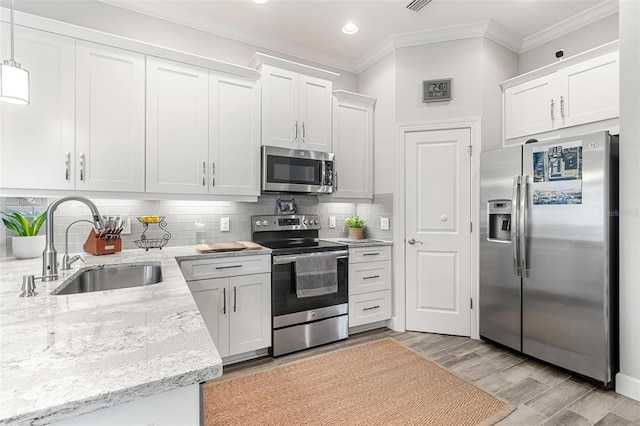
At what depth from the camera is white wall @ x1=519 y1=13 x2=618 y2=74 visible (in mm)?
A: 2742

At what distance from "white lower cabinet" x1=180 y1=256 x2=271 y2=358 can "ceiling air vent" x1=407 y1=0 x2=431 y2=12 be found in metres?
2.56

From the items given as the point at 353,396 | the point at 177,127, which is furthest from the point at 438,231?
the point at 177,127

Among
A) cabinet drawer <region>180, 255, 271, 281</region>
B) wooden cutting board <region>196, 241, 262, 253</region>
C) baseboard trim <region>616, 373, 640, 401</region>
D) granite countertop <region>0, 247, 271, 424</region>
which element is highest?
wooden cutting board <region>196, 241, 262, 253</region>

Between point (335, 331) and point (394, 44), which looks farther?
point (394, 44)

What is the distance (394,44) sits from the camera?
3.23 metres

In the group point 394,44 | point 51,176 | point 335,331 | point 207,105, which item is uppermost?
Answer: point 394,44

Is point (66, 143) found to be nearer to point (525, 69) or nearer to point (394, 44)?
point (394, 44)

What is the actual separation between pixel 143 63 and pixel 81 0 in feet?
2.67

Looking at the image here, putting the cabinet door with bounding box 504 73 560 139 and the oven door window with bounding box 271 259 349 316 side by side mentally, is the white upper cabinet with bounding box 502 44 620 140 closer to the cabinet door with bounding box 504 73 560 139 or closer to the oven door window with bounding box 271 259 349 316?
the cabinet door with bounding box 504 73 560 139

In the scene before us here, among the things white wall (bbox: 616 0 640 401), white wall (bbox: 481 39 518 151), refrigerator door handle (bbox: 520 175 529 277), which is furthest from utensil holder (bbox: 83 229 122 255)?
white wall (bbox: 616 0 640 401)

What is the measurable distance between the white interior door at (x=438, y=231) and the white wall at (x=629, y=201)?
3.65 feet

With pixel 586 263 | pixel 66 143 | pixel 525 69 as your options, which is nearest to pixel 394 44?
pixel 525 69

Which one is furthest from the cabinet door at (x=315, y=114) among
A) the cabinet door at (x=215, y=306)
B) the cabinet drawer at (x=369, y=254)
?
the cabinet door at (x=215, y=306)

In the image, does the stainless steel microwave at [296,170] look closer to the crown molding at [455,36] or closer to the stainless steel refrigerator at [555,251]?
the crown molding at [455,36]
